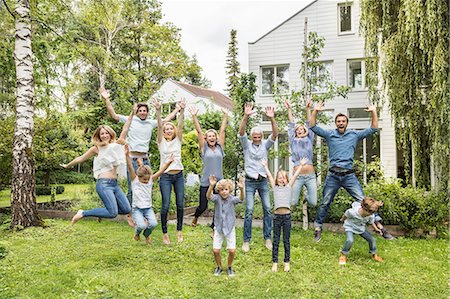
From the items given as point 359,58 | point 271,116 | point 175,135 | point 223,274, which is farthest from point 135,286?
point 359,58

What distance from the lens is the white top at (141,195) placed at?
616 cm

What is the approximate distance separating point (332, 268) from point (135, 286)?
2.69 metres

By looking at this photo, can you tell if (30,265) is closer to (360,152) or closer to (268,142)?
(268,142)

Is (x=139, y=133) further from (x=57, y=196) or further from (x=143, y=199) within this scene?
(x=57, y=196)

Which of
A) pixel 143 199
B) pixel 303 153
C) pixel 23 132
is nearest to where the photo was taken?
pixel 143 199

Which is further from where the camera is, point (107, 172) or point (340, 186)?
point (340, 186)

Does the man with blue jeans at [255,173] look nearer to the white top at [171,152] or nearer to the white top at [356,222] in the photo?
the white top at [171,152]

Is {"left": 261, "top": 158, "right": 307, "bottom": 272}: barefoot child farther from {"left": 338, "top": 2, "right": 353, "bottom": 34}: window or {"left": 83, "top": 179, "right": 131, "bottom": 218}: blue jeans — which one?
{"left": 338, "top": 2, "right": 353, "bottom": 34}: window

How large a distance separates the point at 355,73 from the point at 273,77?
3326 millimetres

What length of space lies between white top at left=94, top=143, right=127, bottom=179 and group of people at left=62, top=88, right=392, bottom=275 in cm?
1

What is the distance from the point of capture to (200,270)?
5324 millimetres

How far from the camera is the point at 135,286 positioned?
15.3 ft

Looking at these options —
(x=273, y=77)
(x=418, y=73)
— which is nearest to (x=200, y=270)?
(x=418, y=73)

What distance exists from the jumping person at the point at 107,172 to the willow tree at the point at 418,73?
6551 mm
